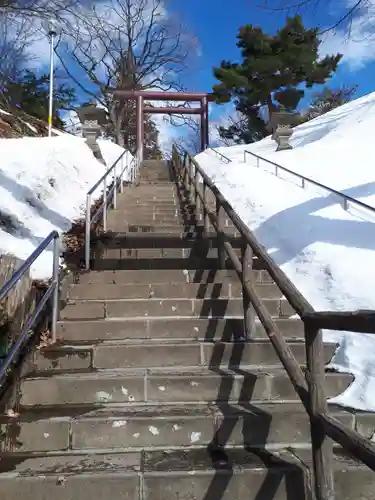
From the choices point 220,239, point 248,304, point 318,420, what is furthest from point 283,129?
point 318,420

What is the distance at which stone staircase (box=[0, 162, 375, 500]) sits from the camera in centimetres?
301

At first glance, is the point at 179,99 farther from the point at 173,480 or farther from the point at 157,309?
the point at 173,480

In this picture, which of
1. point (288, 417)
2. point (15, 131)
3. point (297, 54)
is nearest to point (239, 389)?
point (288, 417)

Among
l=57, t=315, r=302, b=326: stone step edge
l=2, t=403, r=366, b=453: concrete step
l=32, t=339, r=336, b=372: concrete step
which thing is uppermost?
l=57, t=315, r=302, b=326: stone step edge

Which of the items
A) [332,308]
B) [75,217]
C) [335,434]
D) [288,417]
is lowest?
[288,417]

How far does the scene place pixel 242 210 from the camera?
32.9 feet

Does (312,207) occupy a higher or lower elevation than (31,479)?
higher

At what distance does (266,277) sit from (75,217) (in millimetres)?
4849

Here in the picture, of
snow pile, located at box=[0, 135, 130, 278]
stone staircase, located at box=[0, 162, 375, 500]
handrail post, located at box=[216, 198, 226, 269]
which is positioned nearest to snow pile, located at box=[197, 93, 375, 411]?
stone staircase, located at box=[0, 162, 375, 500]

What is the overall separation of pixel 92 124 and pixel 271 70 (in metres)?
13.4

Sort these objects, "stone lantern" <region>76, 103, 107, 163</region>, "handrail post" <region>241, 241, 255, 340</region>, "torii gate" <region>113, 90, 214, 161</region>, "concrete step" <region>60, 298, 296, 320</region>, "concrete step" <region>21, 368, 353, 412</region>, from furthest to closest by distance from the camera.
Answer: "torii gate" <region>113, 90, 214, 161</region>, "stone lantern" <region>76, 103, 107, 163</region>, "concrete step" <region>60, 298, 296, 320</region>, "handrail post" <region>241, 241, 255, 340</region>, "concrete step" <region>21, 368, 353, 412</region>

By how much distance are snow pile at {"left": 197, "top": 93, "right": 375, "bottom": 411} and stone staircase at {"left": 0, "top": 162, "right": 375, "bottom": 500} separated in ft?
0.81

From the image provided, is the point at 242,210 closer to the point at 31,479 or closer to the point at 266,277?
the point at 266,277

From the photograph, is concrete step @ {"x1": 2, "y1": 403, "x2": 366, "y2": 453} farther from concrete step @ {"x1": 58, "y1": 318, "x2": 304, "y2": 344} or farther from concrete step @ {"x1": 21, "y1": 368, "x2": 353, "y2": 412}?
concrete step @ {"x1": 58, "y1": 318, "x2": 304, "y2": 344}
